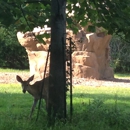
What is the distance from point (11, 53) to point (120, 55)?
301 inches

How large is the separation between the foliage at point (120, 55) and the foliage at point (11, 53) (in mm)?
6243

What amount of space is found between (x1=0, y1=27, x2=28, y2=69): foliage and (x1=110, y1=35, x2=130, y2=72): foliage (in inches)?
246

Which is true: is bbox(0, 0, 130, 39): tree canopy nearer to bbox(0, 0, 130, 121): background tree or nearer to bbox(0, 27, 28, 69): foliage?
bbox(0, 0, 130, 121): background tree

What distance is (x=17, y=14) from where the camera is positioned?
722 centimetres

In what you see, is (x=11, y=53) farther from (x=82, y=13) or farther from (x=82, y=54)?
(x=82, y=13)

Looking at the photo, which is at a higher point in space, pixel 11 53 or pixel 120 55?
pixel 11 53

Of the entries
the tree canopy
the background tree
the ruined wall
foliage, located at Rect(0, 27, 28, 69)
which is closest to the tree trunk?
the background tree

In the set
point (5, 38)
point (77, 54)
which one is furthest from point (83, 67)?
point (5, 38)

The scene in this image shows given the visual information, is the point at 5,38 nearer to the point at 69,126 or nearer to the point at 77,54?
the point at 77,54

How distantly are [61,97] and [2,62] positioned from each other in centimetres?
2590

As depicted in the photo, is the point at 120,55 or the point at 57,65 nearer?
the point at 57,65

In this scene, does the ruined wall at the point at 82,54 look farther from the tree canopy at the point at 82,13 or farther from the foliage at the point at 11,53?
the tree canopy at the point at 82,13

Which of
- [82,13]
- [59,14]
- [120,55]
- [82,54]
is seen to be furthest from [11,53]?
[59,14]

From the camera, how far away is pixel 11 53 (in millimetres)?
33125
